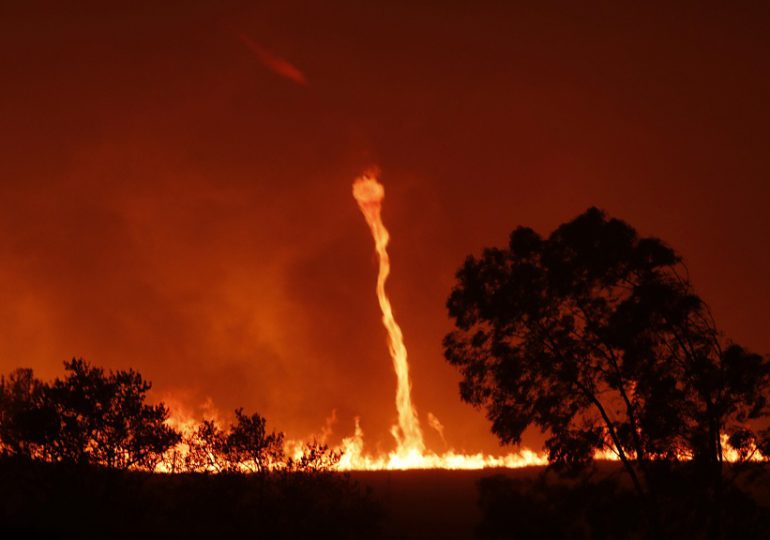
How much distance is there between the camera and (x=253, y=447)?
Result: 3744 centimetres

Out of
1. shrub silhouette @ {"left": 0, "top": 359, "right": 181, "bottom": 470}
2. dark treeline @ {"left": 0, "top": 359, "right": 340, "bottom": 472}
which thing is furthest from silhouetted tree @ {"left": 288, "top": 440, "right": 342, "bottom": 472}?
shrub silhouette @ {"left": 0, "top": 359, "right": 181, "bottom": 470}

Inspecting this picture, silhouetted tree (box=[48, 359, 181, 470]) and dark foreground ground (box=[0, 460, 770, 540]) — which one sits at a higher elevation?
silhouetted tree (box=[48, 359, 181, 470])

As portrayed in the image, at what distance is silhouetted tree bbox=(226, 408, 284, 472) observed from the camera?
3734 centimetres

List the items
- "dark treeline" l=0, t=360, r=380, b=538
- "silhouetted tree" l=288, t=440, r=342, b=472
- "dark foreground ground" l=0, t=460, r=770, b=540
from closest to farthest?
1. "dark foreground ground" l=0, t=460, r=770, b=540
2. "dark treeline" l=0, t=360, r=380, b=538
3. "silhouetted tree" l=288, t=440, r=342, b=472

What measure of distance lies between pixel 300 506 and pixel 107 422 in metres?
10.9

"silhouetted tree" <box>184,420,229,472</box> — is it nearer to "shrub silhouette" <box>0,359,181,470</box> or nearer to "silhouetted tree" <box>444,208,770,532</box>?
"shrub silhouette" <box>0,359,181,470</box>

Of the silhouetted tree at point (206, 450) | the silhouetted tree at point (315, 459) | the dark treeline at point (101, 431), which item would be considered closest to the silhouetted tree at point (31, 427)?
the dark treeline at point (101, 431)

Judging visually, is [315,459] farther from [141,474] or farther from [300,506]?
[141,474]

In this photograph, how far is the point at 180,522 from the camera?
3450cm

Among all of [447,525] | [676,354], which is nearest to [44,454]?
[676,354]

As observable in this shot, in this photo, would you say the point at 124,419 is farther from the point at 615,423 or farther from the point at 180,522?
the point at 615,423

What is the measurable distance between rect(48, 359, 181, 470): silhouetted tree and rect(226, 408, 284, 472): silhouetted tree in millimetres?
4674

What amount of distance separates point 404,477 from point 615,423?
64.0 metres

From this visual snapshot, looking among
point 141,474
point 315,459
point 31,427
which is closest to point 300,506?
point 315,459
